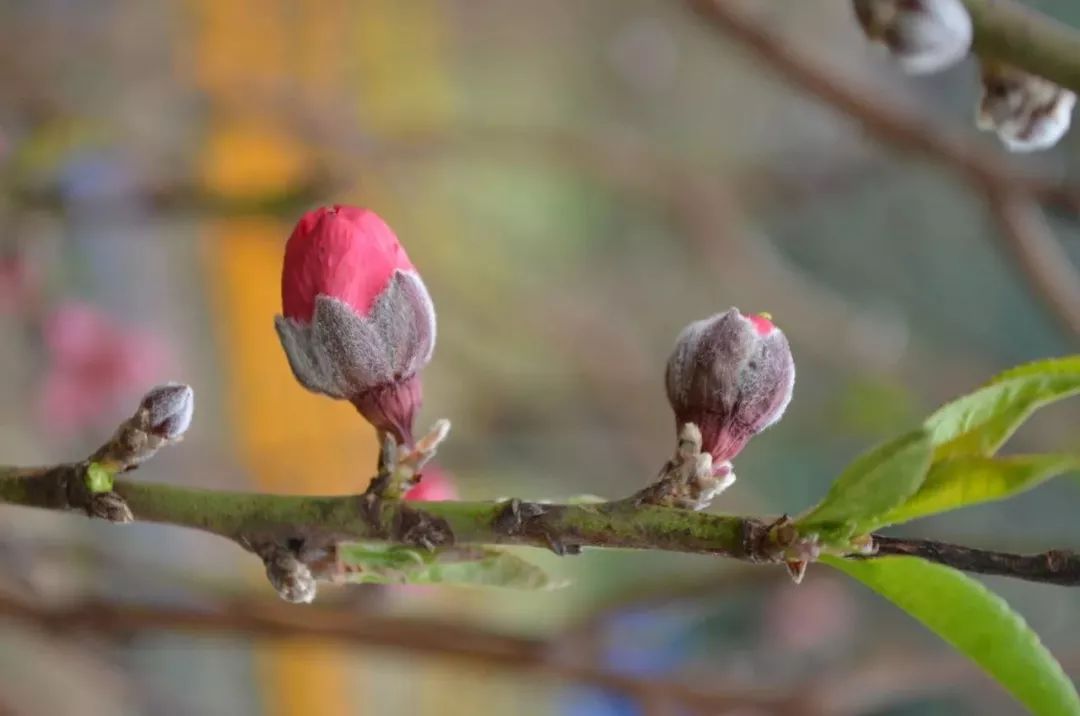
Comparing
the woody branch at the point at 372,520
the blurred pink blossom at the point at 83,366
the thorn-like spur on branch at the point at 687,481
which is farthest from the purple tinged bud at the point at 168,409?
the blurred pink blossom at the point at 83,366

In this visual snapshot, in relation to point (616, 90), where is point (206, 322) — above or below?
below

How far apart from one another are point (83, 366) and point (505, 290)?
2.30ft

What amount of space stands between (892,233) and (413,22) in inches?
31.8

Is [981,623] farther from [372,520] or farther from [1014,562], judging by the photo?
[372,520]

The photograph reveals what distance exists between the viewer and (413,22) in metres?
1.60

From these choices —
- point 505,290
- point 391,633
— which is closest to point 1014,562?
point 391,633

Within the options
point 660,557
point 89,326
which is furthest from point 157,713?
point 660,557

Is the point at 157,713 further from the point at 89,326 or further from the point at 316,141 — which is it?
the point at 316,141

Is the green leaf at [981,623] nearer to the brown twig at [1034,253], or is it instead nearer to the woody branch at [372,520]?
the woody branch at [372,520]

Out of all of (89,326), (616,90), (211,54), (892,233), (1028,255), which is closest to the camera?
(1028,255)

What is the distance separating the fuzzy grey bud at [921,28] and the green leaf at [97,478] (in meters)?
0.25

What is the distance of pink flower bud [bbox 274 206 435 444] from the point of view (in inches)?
10.7

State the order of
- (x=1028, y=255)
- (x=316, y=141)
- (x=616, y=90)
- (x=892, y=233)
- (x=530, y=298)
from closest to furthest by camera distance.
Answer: (x=1028, y=255) < (x=316, y=141) < (x=530, y=298) < (x=892, y=233) < (x=616, y=90)

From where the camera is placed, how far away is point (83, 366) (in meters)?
0.86
